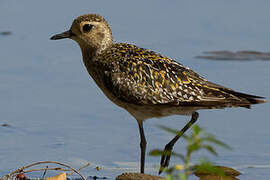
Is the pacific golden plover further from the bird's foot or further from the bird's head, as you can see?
the bird's head

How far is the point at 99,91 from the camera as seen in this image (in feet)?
35.1

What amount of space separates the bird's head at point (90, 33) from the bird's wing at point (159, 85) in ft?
1.46

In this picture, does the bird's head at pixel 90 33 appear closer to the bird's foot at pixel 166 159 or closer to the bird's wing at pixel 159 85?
the bird's wing at pixel 159 85

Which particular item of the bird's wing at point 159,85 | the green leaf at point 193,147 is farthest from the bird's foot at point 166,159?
the green leaf at point 193,147

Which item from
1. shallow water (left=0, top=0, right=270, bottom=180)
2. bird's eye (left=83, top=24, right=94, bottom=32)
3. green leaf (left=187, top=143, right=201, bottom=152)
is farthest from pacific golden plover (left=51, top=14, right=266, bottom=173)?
green leaf (left=187, top=143, right=201, bottom=152)

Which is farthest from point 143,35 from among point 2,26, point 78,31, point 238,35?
point 78,31

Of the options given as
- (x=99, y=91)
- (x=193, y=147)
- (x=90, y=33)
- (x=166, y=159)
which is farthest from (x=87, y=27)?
(x=193, y=147)

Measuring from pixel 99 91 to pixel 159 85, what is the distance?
3.07 metres

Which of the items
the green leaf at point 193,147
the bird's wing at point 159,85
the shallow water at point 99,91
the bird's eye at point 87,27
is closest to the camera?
the green leaf at point 193,147

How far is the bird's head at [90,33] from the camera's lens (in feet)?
27.3

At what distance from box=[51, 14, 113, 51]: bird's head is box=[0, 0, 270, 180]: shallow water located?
1.40m

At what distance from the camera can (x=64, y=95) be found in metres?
10.4

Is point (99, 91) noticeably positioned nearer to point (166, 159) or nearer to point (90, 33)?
point (90, 33)

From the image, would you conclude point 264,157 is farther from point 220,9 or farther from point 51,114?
point 220,9
